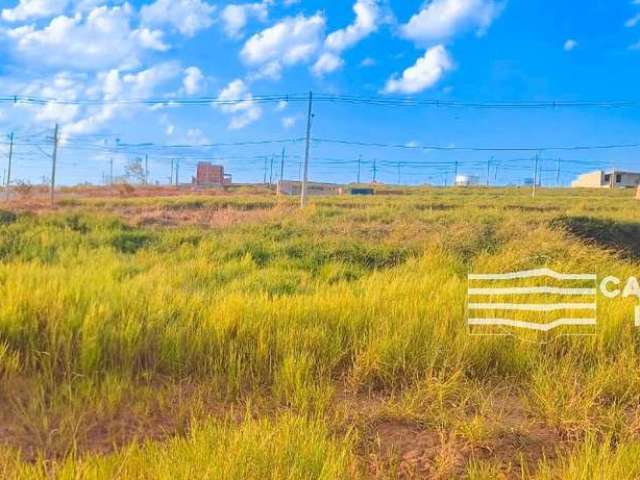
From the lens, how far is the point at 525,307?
4.75m

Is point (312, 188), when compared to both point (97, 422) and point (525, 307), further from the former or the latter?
point (97, 422)

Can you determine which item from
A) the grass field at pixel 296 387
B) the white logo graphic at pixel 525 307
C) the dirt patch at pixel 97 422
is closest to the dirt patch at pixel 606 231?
the white logo graphic at pixel 525 307

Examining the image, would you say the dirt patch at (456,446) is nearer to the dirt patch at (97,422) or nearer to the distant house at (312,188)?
the dirt patch at (97,422)

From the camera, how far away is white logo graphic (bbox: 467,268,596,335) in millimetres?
4320

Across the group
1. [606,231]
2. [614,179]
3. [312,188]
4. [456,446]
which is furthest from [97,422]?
[614,179]

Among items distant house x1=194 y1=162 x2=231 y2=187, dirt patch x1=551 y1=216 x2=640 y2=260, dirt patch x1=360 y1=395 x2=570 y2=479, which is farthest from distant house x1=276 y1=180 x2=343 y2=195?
dirt patch x1=360 y1=395 x2=570 y2=479

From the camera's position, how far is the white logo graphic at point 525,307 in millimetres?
4320

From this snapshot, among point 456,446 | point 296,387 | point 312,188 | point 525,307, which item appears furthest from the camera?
point 312,188

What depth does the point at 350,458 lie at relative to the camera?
2.33m

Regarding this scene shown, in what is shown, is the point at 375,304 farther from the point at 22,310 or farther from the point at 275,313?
the point at 22,310

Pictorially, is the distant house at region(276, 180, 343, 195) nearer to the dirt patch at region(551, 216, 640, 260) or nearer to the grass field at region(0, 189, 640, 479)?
the dirt patch at region(551, 216, 640, 260)

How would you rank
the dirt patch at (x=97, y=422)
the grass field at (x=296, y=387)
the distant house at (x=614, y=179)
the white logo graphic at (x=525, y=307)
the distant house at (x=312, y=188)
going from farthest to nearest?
the distant house at (x=614, y=179) < the distant house at (x=312, y=188) < the white logo graphic at (x=525, y=307) < the dirt patch at (x=97, y=422) < the grass field at (x=296, y=387)

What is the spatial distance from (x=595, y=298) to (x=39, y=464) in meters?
5.26

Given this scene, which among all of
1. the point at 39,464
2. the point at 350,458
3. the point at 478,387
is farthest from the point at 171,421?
the point at 478,387
